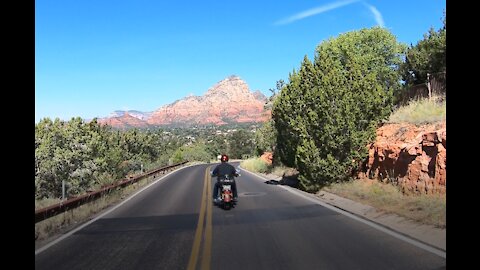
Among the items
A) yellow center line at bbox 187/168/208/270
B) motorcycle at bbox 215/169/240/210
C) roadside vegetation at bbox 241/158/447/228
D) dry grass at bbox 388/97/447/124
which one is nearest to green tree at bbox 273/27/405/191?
dry grass at bbox 388/97/447/124

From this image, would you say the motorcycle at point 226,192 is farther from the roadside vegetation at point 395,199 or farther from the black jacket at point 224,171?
the roadside vegetation at point 395,199

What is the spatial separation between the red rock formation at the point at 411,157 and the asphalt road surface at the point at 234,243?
3046 millimetres

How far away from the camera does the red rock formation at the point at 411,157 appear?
45.8 ft

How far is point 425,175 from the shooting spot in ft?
48.1

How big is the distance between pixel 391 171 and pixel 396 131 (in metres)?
2.44

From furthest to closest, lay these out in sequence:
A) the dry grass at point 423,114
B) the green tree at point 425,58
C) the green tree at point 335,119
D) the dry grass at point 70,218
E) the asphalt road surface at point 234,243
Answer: the green tree at point 425,58, the green tree at point 335,119, the dry grass at point 423,114, the dry grass at point 70,218, the asphalt road surface at point 234,243

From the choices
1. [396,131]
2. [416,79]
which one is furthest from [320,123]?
[416,79]

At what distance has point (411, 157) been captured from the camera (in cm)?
1581

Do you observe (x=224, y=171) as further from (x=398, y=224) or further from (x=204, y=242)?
(x=398, y=224)

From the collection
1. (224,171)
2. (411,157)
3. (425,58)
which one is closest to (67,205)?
(224,171)

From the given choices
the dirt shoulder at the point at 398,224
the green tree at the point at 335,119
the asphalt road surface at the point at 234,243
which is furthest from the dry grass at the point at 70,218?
the green tree at the point at 335,119

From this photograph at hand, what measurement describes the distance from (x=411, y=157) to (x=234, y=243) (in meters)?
8.58
